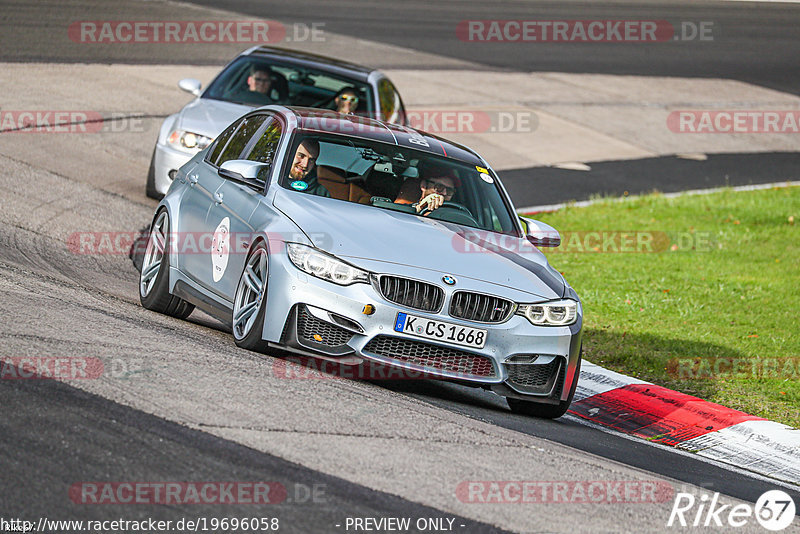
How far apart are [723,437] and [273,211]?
136 inches

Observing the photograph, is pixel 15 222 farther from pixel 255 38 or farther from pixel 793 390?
pixel 255 38

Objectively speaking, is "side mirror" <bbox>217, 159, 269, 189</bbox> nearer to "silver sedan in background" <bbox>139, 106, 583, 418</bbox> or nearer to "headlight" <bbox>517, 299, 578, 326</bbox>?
"silver sedan in background" <bbox>139, 106, 583, 418</bbox>

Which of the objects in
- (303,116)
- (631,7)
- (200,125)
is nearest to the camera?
(303,116)

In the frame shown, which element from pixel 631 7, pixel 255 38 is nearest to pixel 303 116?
pixel 255 38

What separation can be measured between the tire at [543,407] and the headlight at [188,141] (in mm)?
6144

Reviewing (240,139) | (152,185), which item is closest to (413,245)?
(240,139)

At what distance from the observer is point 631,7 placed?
41.5 m

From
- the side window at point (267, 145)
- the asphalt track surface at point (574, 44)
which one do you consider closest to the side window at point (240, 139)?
the side window at point (267, 145)

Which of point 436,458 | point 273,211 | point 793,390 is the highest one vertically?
point 273,211

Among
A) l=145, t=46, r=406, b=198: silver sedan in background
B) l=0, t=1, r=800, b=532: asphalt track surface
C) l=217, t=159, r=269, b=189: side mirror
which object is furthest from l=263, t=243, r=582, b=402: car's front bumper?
l=145, t=46, r=406, b=198: silver sedan in background

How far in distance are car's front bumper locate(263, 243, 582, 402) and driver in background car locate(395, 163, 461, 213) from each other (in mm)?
1307

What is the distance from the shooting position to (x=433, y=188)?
28.2ft

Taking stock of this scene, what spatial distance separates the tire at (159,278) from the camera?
9039 mm

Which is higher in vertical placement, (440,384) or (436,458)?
(436,458)
